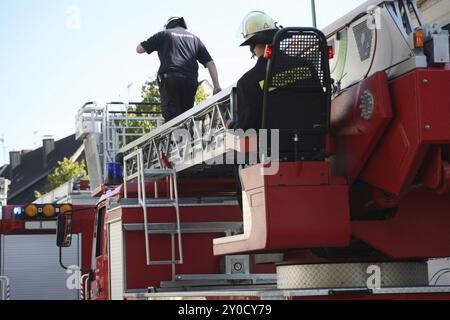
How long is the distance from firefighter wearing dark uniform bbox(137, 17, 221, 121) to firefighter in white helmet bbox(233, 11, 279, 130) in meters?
3.01

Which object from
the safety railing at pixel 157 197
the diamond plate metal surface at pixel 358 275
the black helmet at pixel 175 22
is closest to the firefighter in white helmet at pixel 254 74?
the diamond plate metal surface at pixel 358 275

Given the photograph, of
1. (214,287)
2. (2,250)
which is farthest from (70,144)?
(214,287)

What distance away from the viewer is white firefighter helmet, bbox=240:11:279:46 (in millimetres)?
6254

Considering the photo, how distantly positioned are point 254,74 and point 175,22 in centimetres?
389

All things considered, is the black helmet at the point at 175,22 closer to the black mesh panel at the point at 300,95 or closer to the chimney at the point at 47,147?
the black mesh panel at the point at 300,95

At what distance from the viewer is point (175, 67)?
30.8 feet

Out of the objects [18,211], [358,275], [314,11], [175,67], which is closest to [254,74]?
[358,275]

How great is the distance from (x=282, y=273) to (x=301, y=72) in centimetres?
140

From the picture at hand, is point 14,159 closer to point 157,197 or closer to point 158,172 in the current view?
point 157,197

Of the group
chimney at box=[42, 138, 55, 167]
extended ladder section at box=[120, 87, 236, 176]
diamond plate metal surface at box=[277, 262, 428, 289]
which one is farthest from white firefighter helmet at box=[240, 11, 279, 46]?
chimney at box=[42, 138, 55, 167]

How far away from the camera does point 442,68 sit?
5.25m

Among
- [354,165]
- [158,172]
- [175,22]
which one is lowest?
[354,165]

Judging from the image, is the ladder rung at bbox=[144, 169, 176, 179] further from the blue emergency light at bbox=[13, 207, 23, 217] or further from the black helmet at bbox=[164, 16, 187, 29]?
the blue emergency light at bbox=[13, 207, 23, 217]

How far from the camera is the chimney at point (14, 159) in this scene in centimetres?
7350
